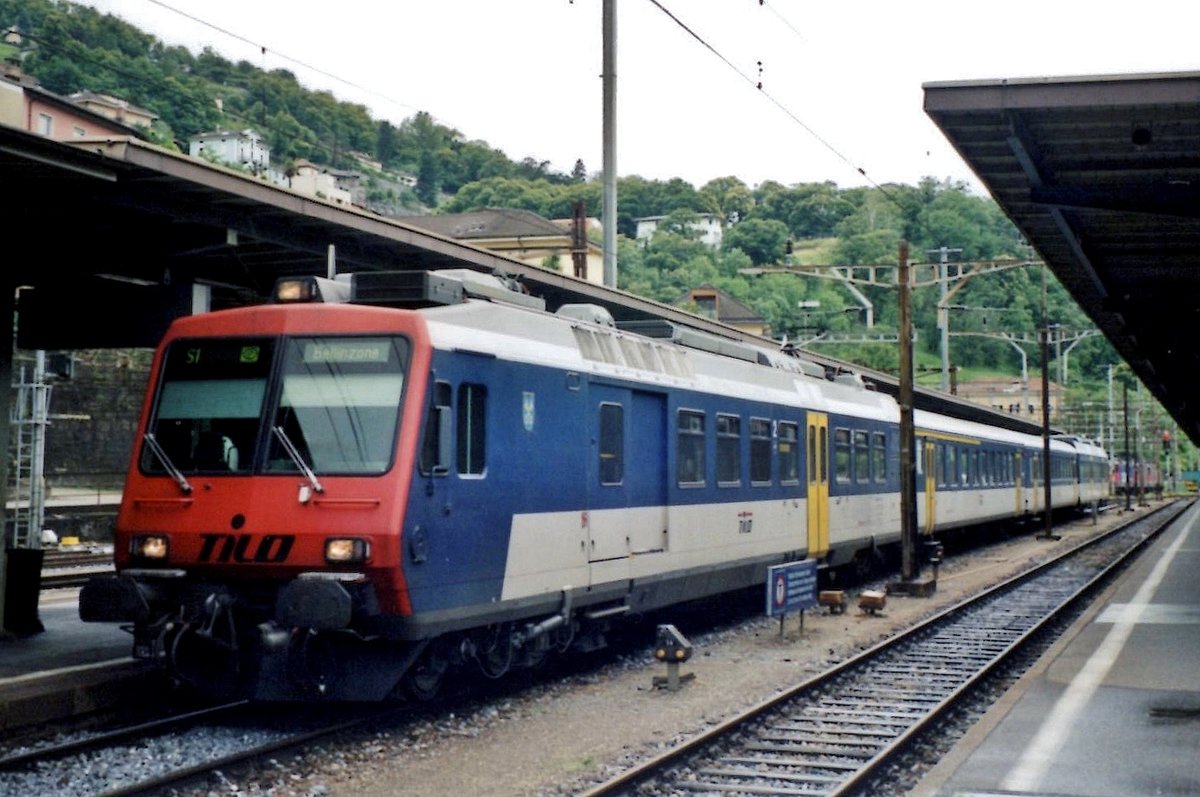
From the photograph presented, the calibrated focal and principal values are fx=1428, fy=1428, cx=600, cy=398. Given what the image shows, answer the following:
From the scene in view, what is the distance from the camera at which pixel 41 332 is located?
15.1m

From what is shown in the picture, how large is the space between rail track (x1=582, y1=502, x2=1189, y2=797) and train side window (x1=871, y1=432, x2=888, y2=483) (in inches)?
156

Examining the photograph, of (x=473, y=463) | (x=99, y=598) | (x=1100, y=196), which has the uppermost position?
(x=1100, y=196)

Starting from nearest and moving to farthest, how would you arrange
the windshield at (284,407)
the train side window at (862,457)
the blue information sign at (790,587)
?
the windshield at (284,407), the blue information sign at (790,587), the train side window at (862,457)

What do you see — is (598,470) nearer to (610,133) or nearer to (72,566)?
(610,133)

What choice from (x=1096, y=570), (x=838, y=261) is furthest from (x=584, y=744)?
(x=838, y=261)

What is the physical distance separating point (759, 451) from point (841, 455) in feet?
13.3

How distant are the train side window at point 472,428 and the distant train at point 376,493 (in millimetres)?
17

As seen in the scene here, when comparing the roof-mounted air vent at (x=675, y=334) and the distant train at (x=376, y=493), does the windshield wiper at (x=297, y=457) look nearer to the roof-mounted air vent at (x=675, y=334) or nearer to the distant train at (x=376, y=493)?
the distant train at (x=376, y=493)

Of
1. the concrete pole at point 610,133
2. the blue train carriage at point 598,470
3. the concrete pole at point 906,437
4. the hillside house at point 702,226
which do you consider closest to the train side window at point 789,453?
the blue train carriage at point 598,470

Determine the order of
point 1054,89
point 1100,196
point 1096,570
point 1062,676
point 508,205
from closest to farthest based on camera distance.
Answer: point 1054,89 < point 1062,676 < point 1100,196 < point 1096,570 < point 508,205

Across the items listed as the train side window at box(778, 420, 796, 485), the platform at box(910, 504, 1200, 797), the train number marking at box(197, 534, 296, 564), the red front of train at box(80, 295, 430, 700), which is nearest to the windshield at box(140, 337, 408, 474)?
the red front of train at box(80, 295, 430, 700)

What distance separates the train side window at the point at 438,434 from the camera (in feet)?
33.0

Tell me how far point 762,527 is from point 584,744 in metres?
7.54

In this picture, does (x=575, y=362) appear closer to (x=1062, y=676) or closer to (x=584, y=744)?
(x=584, y=744)
